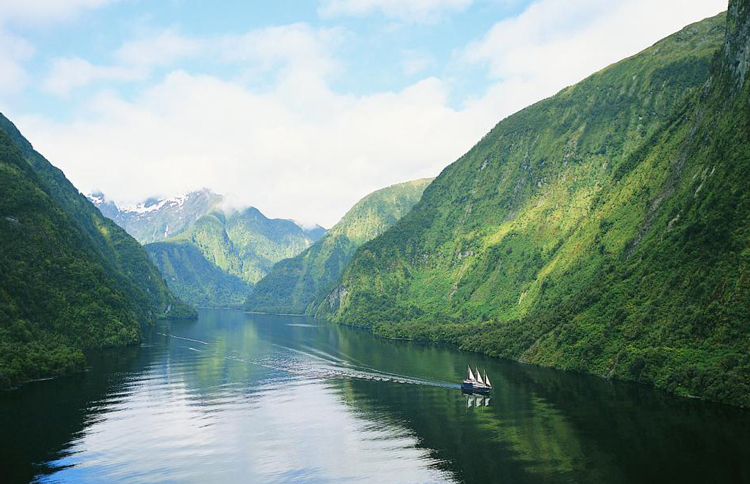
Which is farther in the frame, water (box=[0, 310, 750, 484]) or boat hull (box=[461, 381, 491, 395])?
boat hull (box=[461, 381, 491, 395])

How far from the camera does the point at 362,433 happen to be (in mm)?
112625

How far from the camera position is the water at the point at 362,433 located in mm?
87375

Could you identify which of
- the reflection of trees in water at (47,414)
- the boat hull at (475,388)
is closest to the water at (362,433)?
the reflection of trees in water at (47,414)

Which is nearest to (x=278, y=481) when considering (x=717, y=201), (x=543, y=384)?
(x=543, y=384)

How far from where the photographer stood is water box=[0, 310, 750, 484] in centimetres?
8738

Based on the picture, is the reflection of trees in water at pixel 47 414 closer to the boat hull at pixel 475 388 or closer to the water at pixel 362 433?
the water at pixel 362 433

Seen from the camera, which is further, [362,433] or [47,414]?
[47,414]

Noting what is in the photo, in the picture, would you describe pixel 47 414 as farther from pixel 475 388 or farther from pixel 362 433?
pixel 475 388

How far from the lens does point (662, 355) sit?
5925 inches

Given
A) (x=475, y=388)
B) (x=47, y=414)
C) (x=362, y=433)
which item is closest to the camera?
(x=362, y=433)

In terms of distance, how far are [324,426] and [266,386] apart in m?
50.5

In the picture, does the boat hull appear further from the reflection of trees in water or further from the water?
the reflection of trees in water

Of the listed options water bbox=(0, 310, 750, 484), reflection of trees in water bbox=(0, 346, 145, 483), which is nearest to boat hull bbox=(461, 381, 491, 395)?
water bbox=(0, 310, 750, 484)

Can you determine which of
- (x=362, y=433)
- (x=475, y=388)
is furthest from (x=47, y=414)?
(x=475, y=388)
